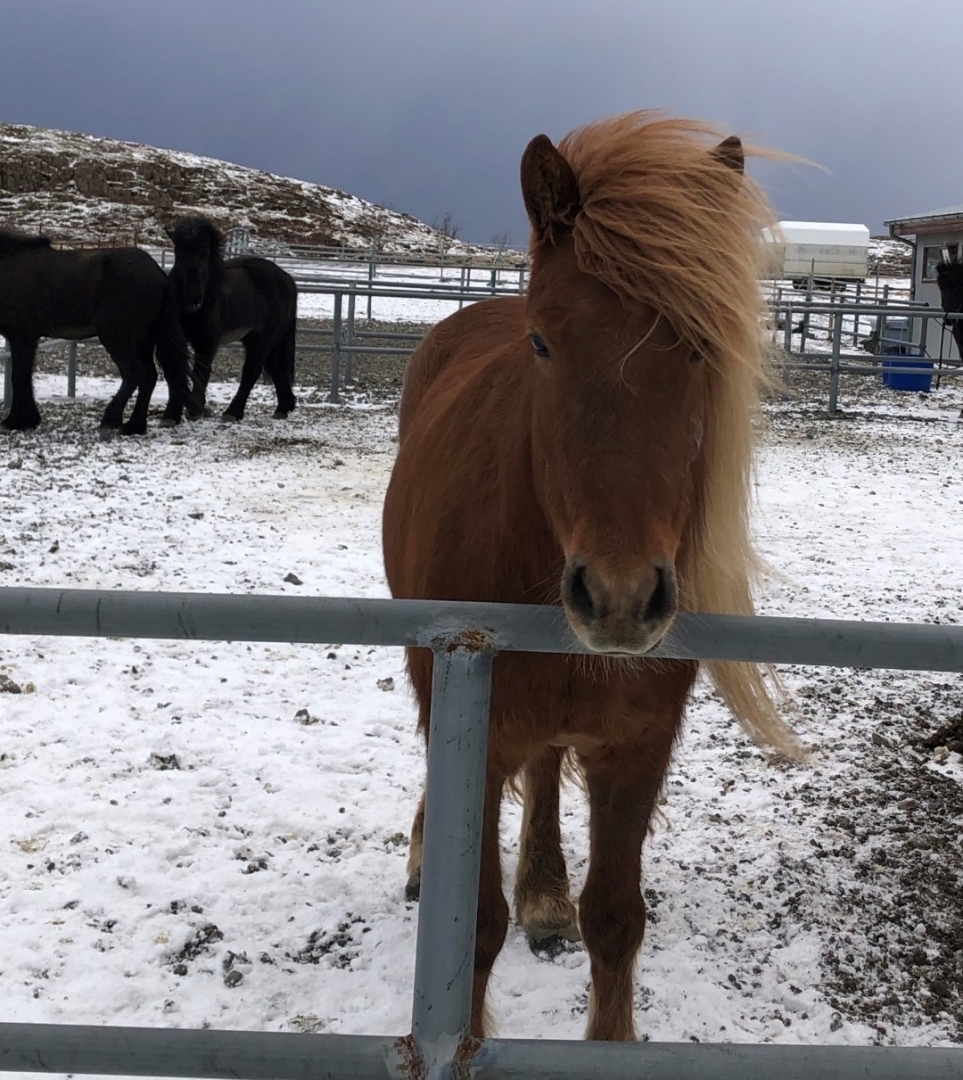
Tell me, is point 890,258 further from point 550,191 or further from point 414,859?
point 550,191

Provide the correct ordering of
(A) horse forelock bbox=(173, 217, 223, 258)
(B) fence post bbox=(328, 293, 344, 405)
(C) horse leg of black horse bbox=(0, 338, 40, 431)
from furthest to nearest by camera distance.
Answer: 1. (B) fence post bbox=(328, 293, 344, 405)
2. (A) horse forelock bbox=(173, 217, 223, 258)
3. (C) horse leg of black horse bbox=(0, 338, 40, 431)

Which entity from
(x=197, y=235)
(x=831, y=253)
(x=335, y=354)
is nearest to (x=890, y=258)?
(x=831, y=253)

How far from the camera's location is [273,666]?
4121mm

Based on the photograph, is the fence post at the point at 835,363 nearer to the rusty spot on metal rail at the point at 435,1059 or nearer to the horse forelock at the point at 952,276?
the horse forelock at the point at 952,276

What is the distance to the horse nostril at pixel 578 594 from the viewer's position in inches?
48.4

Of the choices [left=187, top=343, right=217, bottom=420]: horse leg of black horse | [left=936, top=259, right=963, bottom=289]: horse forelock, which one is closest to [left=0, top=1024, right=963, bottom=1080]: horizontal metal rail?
[left=187, top=343, right=217, bottom=420]: horse leg of black horse

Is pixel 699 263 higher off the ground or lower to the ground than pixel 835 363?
lower

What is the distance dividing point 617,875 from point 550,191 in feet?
4.55

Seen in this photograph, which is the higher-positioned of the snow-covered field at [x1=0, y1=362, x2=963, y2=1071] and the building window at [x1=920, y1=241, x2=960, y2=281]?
the building window at [x1=920, y1=241, x2=960, y2=281]

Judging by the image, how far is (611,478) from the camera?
1.31m

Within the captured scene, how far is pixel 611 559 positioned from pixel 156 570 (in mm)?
4283

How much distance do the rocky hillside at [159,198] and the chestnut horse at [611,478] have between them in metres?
38.9

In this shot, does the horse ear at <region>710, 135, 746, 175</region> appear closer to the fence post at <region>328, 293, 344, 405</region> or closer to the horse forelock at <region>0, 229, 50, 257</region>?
the horse forelock at <region>0, 229, 50, 257</region>

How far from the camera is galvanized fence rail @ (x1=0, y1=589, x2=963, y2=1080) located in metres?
1.18
